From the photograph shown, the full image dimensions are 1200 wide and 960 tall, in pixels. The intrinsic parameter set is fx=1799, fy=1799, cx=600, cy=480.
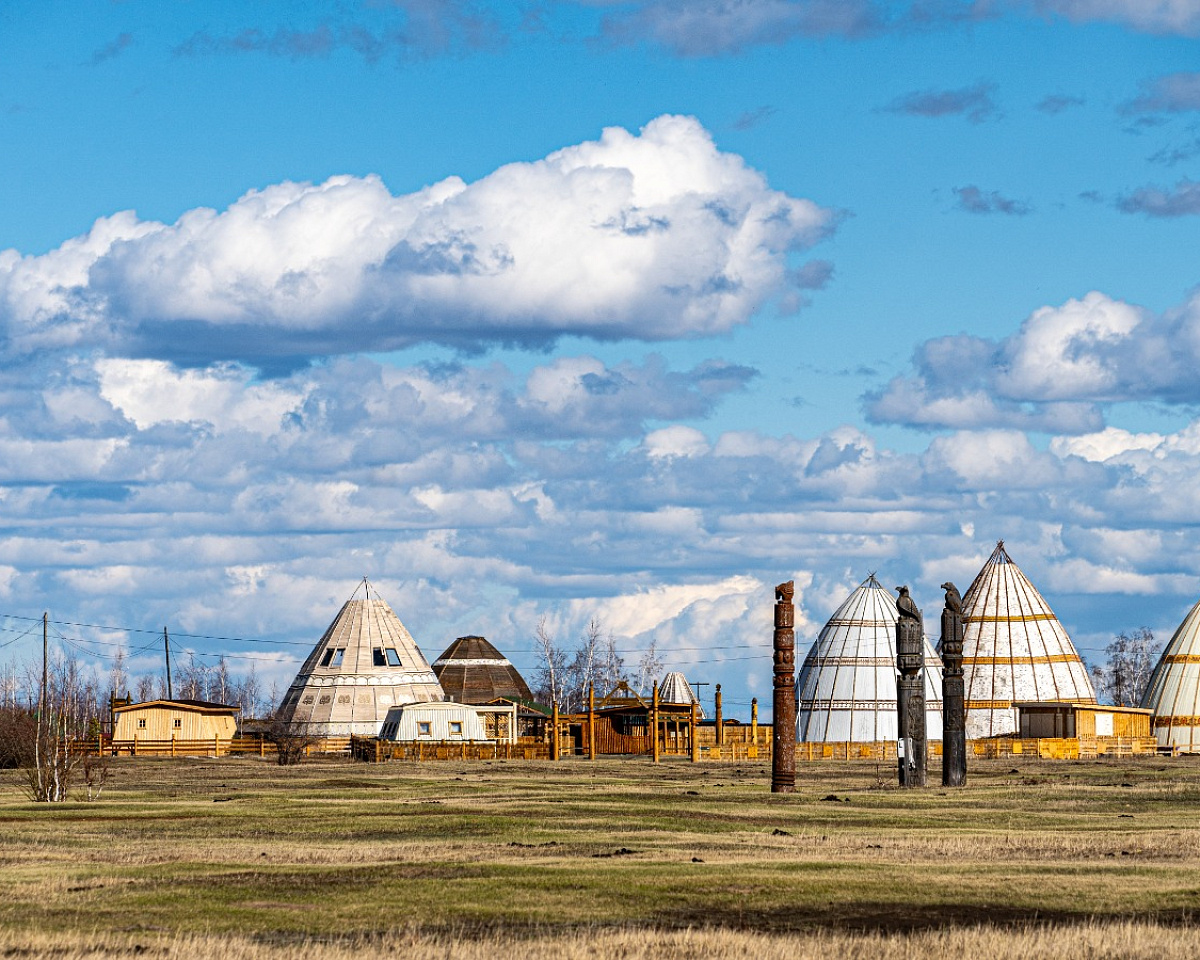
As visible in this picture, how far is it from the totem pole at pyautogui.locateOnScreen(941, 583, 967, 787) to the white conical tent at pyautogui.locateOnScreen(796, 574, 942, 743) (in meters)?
44.3

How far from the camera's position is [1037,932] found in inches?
746

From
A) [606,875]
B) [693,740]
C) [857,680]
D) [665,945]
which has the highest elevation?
[857,680]

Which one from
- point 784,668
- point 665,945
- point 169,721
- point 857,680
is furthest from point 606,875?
point 169,721

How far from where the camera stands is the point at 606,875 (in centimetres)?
2520

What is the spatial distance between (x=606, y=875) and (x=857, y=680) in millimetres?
81543

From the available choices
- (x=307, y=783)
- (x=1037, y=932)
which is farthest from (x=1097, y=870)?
(x=307, y=783)

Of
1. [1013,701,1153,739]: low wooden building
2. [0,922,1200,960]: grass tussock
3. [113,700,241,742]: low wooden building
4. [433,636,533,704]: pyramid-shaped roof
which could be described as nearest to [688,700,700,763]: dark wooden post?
[1013,701,1153,739]: low wooden building

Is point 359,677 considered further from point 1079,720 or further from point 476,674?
point 1079,720

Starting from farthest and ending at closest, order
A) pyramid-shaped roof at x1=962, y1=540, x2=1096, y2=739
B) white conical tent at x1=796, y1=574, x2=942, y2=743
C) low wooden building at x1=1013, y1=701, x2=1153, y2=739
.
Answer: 1. pyramid-shaped roof at x1=962, y1=540, x2=1096, y2=739
2. white conical tent at x1=796, y1=574, x2=942, y2=743
3. low wooden building at x1=1013, y1=701, x2=1153, y2=739

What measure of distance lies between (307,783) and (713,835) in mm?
27195

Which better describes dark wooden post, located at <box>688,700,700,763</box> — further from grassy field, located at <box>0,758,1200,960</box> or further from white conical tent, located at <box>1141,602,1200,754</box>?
grassy field, located at <box>0,758,1200,960</box>

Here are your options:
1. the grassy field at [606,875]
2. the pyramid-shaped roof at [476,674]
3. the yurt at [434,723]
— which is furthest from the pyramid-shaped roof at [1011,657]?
the grassy field at [606,875]

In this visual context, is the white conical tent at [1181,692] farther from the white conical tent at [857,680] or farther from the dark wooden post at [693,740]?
the dark wooden post at [693,740]

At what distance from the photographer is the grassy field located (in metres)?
18.8
